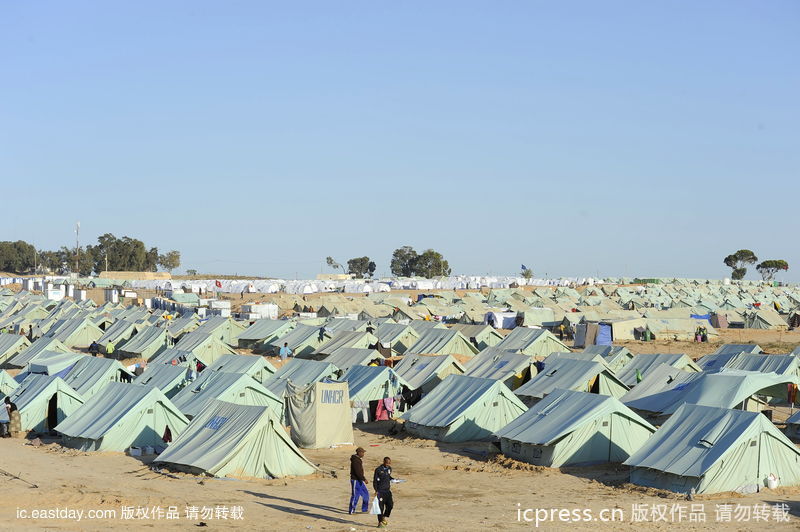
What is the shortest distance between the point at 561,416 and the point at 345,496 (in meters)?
5.19

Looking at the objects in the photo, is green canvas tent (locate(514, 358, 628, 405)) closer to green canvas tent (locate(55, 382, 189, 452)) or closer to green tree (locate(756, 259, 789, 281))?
green canvas tent (locate(55, 382, 189, 452))

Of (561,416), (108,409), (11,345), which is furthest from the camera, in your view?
(11,345)

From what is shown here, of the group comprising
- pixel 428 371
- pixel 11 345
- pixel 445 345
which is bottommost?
pixel 11 345

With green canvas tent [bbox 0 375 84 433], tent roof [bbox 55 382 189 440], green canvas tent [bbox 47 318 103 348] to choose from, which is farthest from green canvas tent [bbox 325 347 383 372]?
green canvas tent [bbox 47 318 103 348]

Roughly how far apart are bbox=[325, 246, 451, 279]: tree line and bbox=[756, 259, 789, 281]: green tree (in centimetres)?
5466

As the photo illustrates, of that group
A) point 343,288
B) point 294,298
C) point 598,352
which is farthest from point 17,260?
point 598,352

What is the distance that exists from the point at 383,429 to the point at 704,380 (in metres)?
7.76

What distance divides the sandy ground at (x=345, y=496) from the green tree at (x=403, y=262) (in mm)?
137536

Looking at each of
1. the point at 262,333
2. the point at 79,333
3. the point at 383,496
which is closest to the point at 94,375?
the point at 262,333

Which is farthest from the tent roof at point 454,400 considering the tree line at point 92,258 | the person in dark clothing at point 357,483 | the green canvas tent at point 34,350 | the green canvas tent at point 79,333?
the tree line at point 92,258

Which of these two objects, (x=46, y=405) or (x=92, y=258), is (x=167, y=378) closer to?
(x=46, y=405)

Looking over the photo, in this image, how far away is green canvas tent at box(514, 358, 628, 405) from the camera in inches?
941

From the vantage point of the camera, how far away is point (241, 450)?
663 inches

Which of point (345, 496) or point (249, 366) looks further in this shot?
point (249, 366)
